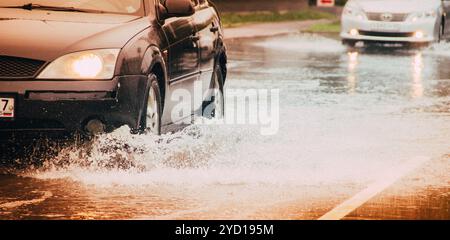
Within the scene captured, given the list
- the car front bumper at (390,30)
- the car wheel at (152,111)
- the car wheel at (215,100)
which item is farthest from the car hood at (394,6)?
the car wheel at (152,111)

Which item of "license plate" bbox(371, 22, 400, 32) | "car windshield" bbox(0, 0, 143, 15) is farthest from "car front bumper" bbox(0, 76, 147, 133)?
"license plate" bbox(371, 22, 400, 32)

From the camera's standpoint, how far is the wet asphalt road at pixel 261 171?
7602 millimetres

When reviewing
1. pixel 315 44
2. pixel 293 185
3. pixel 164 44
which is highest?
pixel 164 44

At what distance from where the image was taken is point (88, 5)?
9852 mm

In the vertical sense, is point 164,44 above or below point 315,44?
above

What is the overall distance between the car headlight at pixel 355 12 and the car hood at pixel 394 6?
0.09 metres

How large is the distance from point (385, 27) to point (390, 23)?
135mm

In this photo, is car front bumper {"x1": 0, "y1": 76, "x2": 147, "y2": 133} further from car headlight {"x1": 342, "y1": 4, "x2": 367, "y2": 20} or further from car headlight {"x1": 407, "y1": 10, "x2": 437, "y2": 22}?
car headlight {"x1": 407, "y1": 10, "x2": 437, "y2": 22}

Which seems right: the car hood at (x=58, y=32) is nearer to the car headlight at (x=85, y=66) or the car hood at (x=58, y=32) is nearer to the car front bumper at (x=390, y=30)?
the car headlight at (x=85, y=66)

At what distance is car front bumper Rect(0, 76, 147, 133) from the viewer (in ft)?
28.3
